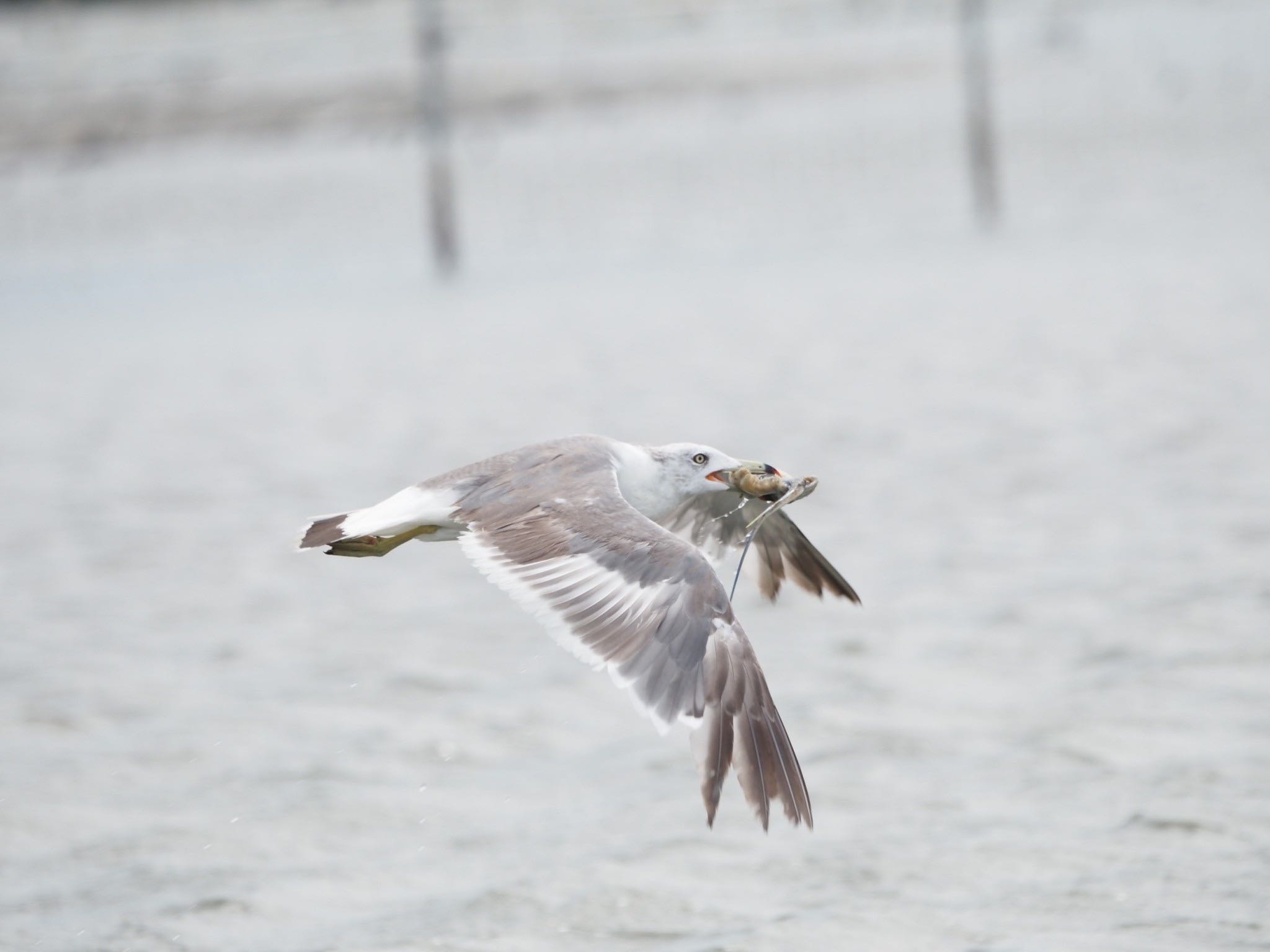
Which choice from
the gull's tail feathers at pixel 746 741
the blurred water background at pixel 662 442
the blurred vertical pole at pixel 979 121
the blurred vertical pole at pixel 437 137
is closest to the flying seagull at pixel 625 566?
the gull's tail feathers at pixel 746 741

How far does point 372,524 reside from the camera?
4.49 meters

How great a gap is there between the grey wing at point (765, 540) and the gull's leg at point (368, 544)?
3.03 feet

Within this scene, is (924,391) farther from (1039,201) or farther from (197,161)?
(197,161)

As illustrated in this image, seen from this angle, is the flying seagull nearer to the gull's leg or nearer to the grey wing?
the gull's leg

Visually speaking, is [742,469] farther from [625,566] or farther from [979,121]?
[979,121]

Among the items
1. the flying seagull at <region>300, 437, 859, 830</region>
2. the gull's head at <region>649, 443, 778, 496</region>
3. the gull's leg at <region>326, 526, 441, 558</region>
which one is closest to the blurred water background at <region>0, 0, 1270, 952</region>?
the flying seagull at <region>300, 437, 859, 830</region>

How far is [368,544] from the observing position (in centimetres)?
457

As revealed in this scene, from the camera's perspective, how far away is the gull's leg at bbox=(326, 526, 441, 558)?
179 inches

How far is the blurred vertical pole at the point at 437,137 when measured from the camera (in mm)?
21766

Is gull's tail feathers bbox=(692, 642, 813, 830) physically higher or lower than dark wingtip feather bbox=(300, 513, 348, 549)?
lower

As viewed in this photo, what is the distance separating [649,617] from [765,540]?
47.8 inches

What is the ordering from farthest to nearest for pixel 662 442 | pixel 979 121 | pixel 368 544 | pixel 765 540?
pixel 979 121, pixel 662 442, pixel 765 540, pixel 368 544

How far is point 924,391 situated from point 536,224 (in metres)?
12.0

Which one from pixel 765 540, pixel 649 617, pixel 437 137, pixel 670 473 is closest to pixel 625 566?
pixel 649 617
